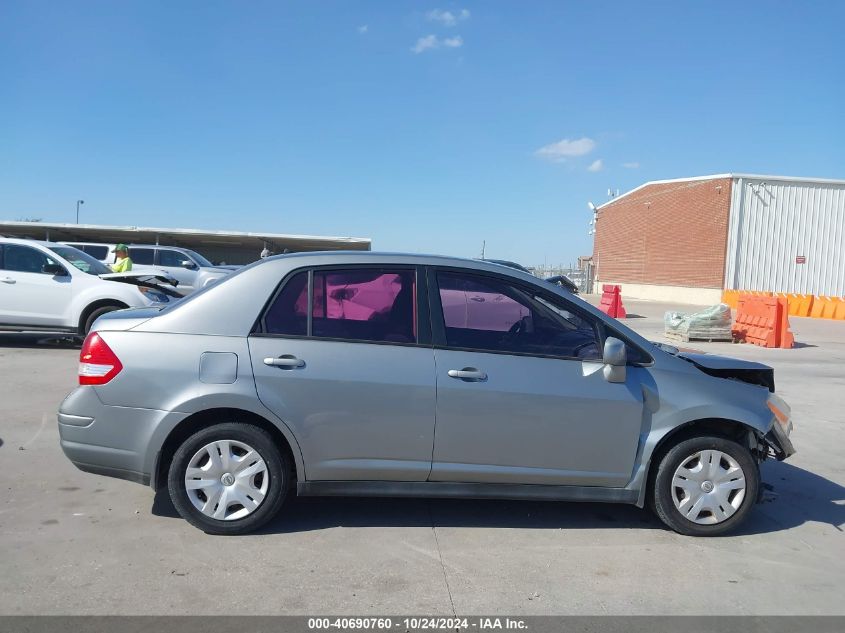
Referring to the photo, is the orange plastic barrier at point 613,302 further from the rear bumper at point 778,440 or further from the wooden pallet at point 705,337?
the rear bumper at point 778,440

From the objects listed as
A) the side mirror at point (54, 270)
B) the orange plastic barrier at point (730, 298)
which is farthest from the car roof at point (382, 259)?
the orange plastic barrier at point (730, 298)

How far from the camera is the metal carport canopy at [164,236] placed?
102ft

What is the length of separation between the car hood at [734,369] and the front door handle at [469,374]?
1.53 m

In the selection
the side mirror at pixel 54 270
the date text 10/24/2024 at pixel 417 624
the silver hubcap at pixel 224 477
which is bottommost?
the date text 10/24/2024 at pixel 417 624

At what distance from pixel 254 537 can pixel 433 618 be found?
4.53 ft

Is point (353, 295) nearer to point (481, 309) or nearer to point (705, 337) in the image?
point (481, 309)

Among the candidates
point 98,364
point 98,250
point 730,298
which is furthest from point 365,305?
point 730,298

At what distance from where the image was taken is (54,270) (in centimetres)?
1057

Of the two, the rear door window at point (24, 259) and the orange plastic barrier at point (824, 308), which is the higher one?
the orange plastic barrier at point (824, 308)

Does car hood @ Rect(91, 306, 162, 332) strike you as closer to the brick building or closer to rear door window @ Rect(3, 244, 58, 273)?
rear door window @ Rect(3, 244, 58, 273)

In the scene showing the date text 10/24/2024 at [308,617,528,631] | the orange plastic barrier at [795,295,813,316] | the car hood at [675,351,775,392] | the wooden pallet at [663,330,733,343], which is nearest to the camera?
the date text 10/24/2024 at [308,617,528,631]

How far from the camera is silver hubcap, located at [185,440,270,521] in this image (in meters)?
3.93

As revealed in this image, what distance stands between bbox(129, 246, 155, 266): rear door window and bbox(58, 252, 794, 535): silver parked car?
16.0 metres

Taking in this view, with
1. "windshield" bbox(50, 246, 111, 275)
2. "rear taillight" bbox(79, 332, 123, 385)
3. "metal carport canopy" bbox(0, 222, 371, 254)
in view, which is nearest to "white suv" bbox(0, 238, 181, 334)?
"windshield" bbox(50, 246, 111, 275)
